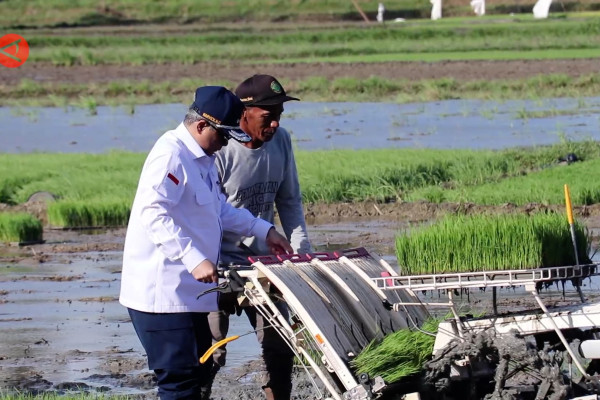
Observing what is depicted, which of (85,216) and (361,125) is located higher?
(85,216)

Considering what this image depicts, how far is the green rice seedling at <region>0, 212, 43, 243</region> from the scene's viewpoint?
41.4ft

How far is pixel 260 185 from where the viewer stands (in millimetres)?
5801

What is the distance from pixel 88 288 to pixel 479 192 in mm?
5039

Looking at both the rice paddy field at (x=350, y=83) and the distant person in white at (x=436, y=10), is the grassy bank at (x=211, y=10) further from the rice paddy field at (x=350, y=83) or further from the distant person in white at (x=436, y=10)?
the distant person in white at (x=436, y=10)

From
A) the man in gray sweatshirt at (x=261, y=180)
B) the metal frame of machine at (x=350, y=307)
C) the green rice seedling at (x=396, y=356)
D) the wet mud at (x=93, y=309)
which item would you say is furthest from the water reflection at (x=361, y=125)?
the green rice seedling at (x=396, y=356)

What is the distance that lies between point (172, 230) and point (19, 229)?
8327 mm

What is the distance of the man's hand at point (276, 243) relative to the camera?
534 centimetres

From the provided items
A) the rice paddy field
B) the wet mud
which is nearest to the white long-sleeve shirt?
the rice paddy field

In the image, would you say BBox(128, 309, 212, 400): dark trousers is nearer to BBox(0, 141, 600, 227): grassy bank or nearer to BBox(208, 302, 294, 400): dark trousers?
BBox(208, 302, 294, 400): dark trousers

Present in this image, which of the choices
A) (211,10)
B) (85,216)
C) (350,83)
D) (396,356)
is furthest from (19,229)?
(211,10)

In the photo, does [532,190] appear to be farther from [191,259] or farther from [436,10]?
[436,10]

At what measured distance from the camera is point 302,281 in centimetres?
490

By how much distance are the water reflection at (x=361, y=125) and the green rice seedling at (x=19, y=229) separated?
23.3ft

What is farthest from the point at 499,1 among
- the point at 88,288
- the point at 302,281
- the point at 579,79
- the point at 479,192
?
the point at 302,281
